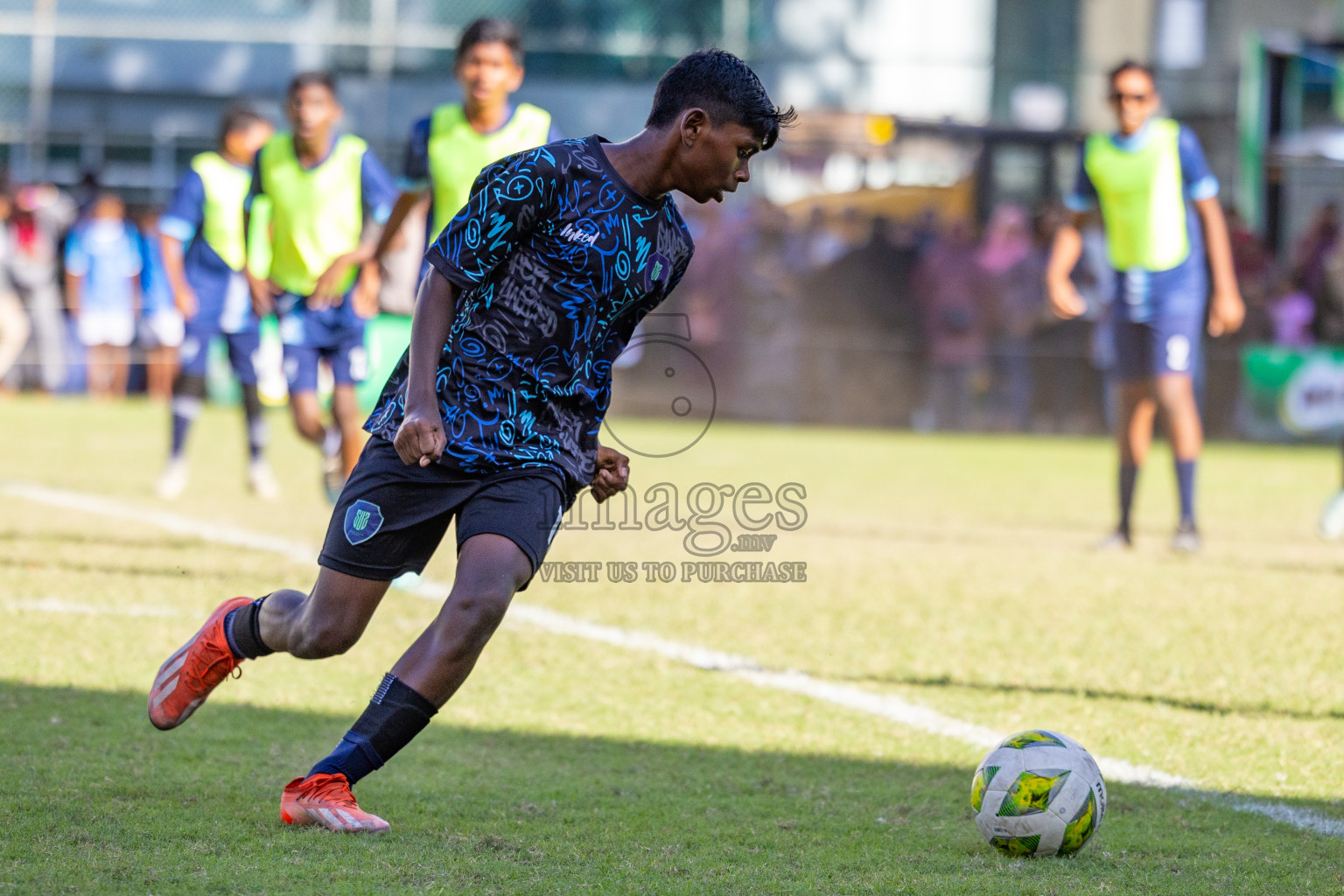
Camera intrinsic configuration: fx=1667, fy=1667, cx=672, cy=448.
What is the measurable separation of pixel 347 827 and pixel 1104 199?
6628 mm

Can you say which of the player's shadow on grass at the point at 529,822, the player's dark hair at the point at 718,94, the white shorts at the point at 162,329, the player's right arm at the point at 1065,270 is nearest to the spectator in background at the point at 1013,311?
the player's right arm at the point at 1065,270

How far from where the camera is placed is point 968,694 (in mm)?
5289

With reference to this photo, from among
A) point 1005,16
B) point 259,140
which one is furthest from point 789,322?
point 259,140

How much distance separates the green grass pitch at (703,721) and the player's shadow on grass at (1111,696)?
1 cm

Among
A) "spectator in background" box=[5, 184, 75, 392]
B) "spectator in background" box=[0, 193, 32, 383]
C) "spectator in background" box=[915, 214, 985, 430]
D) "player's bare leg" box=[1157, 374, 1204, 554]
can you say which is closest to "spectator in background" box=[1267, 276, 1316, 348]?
"spectator in background" box=[915, 214, 985, 430]

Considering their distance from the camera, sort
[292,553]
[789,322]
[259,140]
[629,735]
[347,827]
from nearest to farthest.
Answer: [347,827]
[629,735]
[292,553]
[259,140]
[789,322]

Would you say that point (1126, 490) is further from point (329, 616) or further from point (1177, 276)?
point (329, 616)

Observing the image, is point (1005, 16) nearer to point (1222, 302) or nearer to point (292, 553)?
point (1222, 302)

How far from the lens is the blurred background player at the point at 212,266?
10.0 metres

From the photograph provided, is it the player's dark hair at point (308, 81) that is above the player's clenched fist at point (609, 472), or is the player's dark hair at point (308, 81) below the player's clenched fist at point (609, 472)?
above

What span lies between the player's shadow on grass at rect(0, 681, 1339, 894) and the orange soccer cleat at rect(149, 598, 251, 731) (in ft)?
0.55

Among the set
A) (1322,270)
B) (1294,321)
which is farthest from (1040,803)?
(1322,270)

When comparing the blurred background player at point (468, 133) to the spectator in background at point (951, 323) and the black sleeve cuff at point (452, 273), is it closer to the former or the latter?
the black sleeve cuff at point (452, 273)

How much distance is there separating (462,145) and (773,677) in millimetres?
2820
